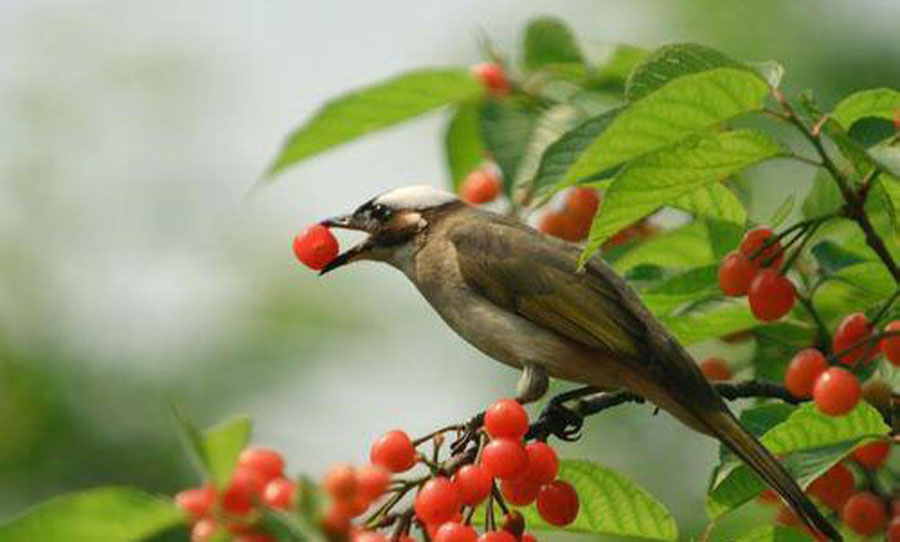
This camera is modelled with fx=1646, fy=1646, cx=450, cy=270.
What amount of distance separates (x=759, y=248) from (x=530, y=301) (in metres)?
1.33

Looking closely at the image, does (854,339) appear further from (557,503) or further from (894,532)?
(557,503)

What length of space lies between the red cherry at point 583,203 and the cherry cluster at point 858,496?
3.48ft

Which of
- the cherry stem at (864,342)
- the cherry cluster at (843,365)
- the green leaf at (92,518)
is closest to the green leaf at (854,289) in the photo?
the cherry cluster at (843,365)

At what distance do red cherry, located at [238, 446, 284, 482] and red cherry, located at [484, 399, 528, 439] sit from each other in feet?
2.72

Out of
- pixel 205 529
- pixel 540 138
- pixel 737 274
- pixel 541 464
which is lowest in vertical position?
pixel 541 464

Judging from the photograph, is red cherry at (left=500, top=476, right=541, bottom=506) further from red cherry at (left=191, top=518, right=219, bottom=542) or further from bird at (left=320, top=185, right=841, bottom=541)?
red cherry at (left=191, top=518, right=219, bottom=542)

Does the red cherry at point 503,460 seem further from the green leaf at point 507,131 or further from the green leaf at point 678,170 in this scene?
the green leaf at point 507,131

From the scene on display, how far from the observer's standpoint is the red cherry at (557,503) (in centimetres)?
334

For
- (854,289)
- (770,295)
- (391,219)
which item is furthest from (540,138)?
(391,219)

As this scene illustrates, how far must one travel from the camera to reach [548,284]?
4836mm

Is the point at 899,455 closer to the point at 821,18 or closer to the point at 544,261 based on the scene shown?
the point at 544,261

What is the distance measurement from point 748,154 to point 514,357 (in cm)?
192

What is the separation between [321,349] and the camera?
10.6m

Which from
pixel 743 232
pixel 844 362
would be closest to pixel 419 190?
pixel 743 232
